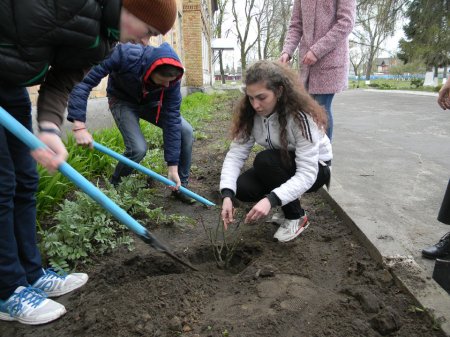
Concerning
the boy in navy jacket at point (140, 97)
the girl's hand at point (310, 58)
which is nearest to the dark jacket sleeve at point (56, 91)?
the boy in navy jacket at point (140, 97)

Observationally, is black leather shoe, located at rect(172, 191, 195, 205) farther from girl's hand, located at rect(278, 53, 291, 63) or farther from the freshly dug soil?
girl's hand, located at rect(278, 53, 291, 63)

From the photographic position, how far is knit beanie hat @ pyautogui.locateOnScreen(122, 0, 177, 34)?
1512mm

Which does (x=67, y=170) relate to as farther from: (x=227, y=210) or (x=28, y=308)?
(x=227, y=210)

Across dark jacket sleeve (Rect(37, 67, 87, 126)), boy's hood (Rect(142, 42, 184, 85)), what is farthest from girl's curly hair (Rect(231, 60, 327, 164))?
dark jacket sleeve (Rect(37, 67, 87, 126))

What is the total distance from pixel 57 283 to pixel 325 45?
262 cm

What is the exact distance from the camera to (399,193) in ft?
11.4

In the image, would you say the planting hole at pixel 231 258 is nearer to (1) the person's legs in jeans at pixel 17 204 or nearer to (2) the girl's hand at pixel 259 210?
(2) the girl's hand at pixel 259 210

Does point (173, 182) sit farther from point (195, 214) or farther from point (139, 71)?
point (139, 71)

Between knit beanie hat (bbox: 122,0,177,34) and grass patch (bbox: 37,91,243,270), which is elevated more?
knit beanie hat (bbox: 122,0,177,34)

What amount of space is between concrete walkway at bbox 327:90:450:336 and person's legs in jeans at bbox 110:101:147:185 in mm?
1605

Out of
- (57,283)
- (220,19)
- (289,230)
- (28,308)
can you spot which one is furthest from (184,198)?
(220,19)

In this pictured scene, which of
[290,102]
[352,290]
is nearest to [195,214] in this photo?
[290,102]

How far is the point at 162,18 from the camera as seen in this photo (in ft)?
5.13

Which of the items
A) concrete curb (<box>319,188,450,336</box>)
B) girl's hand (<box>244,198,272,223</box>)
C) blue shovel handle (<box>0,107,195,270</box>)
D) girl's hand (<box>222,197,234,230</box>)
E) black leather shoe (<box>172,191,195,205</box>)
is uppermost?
blue shovel handle (<box>0,107,195,270</box>)
